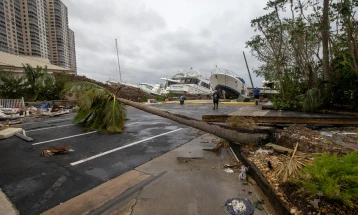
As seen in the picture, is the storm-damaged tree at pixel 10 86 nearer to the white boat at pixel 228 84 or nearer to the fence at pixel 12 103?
the fence at pixel 12 103

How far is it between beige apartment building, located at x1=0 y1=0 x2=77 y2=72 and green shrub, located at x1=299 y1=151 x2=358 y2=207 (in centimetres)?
6054

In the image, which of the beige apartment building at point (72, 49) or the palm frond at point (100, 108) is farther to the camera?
the beige apartment building at point (72, 49)

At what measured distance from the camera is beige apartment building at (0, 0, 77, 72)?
6125cm

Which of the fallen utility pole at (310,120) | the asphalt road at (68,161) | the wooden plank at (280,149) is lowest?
the asphalt road at (68,161)

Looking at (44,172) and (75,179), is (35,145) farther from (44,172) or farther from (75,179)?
(75,179)

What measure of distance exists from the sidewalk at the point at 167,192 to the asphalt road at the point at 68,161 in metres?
0.36

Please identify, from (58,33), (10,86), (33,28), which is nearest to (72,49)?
(58,33)

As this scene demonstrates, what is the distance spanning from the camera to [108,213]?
8.14 feet

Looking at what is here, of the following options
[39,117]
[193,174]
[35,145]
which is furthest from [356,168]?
[39,117]

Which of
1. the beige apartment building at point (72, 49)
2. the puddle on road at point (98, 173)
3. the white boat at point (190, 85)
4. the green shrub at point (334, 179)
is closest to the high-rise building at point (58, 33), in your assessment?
the beige apartment building at point (72, 49)

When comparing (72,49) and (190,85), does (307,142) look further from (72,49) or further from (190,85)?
(72,49)

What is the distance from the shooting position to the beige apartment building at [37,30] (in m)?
61.2

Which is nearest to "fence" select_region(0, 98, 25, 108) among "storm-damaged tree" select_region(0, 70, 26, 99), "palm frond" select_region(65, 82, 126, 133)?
"storm-damaged tree" select_region(0, 70, 26, 99)

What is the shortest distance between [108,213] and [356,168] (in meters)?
3.13
